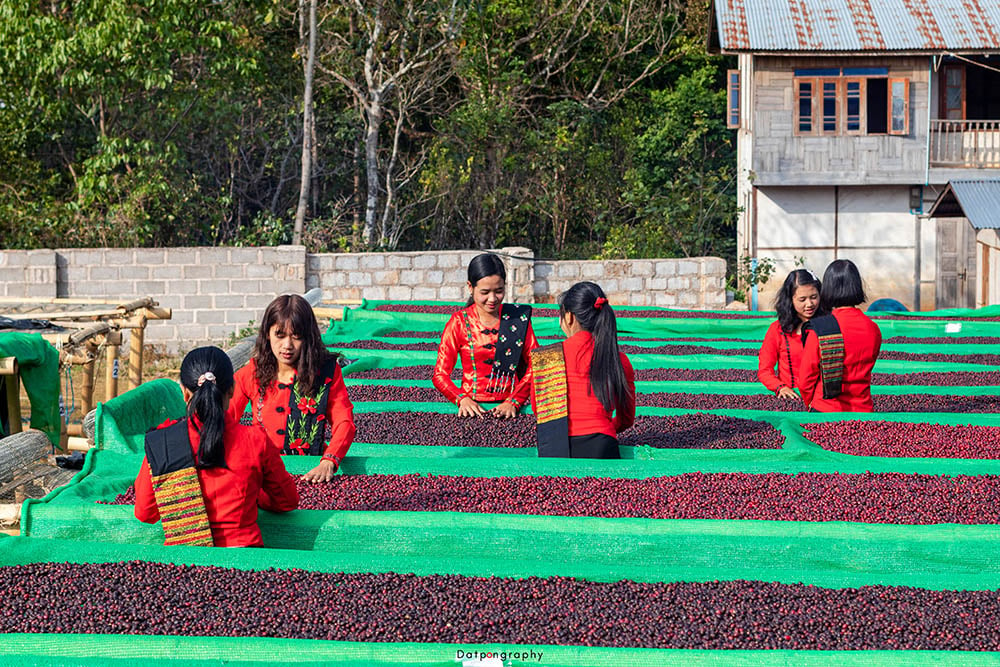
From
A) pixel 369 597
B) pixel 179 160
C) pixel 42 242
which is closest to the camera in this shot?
pixel 369 597

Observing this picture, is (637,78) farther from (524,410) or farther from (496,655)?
(496,655)

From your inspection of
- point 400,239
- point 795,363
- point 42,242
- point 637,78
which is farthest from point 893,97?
point 795,363

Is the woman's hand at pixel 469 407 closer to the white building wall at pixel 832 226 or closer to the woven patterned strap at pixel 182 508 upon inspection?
the woven patterned strap at pixel 182 508

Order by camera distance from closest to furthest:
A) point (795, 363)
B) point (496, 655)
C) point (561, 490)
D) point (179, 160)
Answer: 1. point (496, 655)
2. point (561, 490)
3. point (795, 363)
4. point (179, 160)

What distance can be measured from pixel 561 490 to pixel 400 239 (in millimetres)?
13217

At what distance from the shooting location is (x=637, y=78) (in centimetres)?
1844

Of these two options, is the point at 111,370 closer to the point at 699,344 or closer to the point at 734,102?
the point at 699,344

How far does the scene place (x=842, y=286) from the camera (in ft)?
15.7

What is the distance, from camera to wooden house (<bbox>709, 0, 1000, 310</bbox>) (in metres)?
16.1

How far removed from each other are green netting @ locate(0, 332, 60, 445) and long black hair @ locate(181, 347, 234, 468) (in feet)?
11.0

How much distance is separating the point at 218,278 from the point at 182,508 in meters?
9.28

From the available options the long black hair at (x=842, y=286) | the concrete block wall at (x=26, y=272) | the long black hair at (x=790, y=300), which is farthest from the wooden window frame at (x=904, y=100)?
the long black hair at (x=842, y=286)

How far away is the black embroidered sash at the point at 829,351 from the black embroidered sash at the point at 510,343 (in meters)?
1.17

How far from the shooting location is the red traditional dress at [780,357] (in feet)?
16.5
